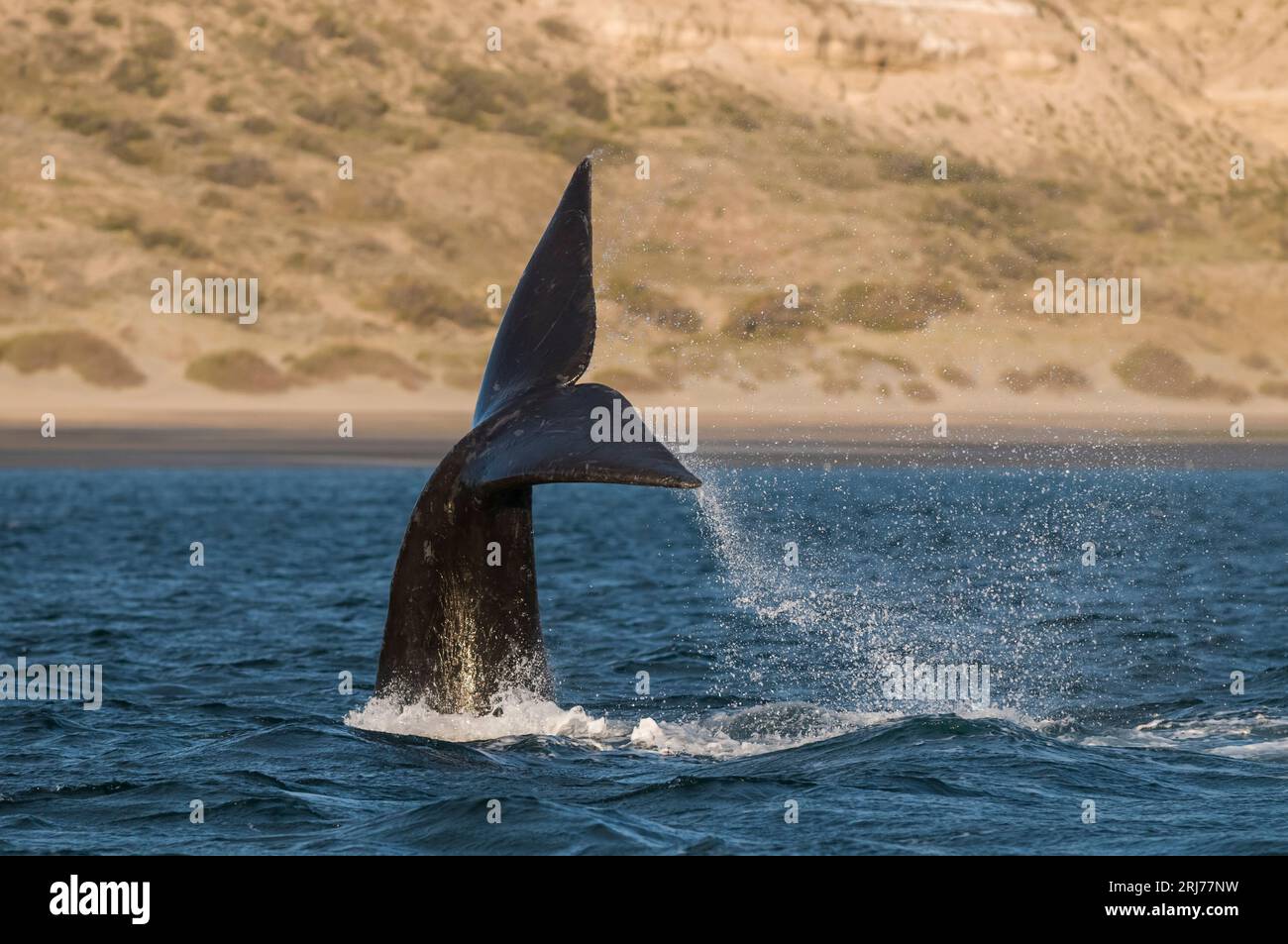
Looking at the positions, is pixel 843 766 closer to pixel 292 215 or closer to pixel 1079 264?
pixel 292 215

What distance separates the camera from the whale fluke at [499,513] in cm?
1256

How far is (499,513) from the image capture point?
1280cm

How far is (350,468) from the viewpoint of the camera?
2936 inches

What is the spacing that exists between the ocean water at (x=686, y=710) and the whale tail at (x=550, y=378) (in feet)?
7.05

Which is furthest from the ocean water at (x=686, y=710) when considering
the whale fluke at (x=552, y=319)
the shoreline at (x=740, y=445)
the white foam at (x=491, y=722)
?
the shoreline at (x=740, y=445)

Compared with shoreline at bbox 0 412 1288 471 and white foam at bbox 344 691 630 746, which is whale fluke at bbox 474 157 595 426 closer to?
white foam at bbox 344 691 630 746

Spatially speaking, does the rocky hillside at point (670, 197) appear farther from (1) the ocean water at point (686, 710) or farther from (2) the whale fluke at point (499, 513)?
(2) the whale fluke at point (499, 513)

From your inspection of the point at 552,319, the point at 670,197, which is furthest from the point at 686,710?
the point at 670,197

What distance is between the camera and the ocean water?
11570 mm

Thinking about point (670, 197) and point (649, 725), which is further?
point (670, 197)

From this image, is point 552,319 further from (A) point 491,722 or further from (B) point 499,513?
(A) point 491,722

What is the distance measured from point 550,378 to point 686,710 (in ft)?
14.1

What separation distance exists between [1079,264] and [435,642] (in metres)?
107

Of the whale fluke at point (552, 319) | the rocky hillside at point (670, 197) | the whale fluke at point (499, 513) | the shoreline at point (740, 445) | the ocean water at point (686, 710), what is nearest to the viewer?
the ocean water at point (686, 710)
